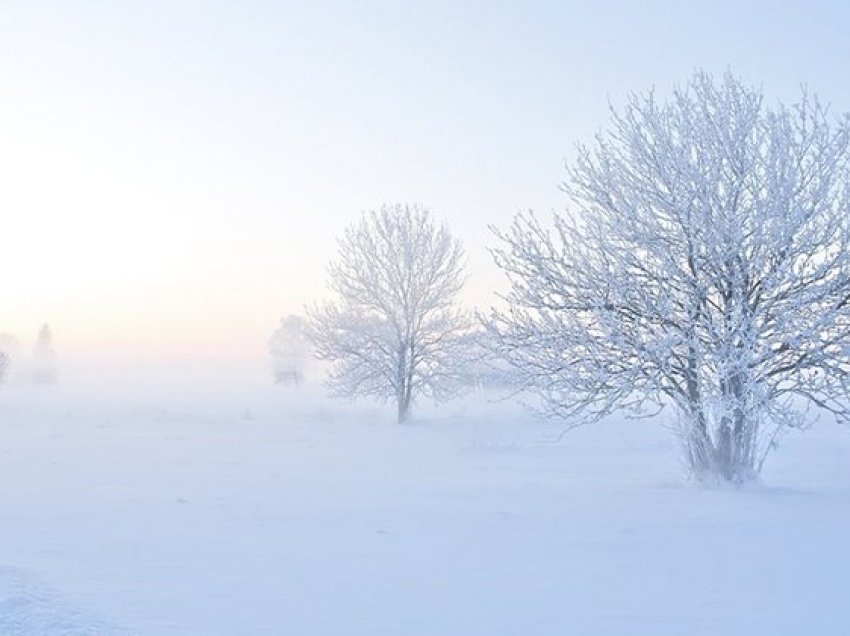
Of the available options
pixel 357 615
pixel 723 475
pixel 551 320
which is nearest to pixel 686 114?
pixel 551 320

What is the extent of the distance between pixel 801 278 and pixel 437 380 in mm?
22082

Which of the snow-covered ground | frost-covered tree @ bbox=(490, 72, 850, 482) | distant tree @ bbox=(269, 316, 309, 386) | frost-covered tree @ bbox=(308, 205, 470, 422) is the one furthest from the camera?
distant tree @ bbox=(269, 316, 309, 386)

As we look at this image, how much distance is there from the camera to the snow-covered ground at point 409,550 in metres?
5.53

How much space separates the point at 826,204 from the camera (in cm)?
1225

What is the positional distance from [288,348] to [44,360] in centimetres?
3444

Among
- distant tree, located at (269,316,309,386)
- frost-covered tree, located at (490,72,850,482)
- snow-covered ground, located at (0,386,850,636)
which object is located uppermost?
distant tree, located at (269,316,309,386)

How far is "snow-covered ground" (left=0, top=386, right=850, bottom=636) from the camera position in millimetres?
5531

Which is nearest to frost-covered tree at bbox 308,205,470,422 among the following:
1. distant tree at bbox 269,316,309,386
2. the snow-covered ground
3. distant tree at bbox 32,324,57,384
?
the snow-covered ground

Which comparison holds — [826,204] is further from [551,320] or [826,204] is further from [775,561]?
[775,561]

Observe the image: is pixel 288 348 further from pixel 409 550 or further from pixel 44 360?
pixel 409 550

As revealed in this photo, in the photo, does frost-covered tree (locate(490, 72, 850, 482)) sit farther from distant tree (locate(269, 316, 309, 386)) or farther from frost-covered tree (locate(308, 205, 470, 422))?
distant tree (locate(269, 316, 309, 386))

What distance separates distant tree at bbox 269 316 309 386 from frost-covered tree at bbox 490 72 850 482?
68098 millimetres

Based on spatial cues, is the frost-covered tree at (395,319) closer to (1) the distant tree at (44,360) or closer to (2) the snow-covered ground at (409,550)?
(2) the snow-covered ground at (409,550)

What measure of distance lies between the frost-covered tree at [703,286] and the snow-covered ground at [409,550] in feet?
4.74
